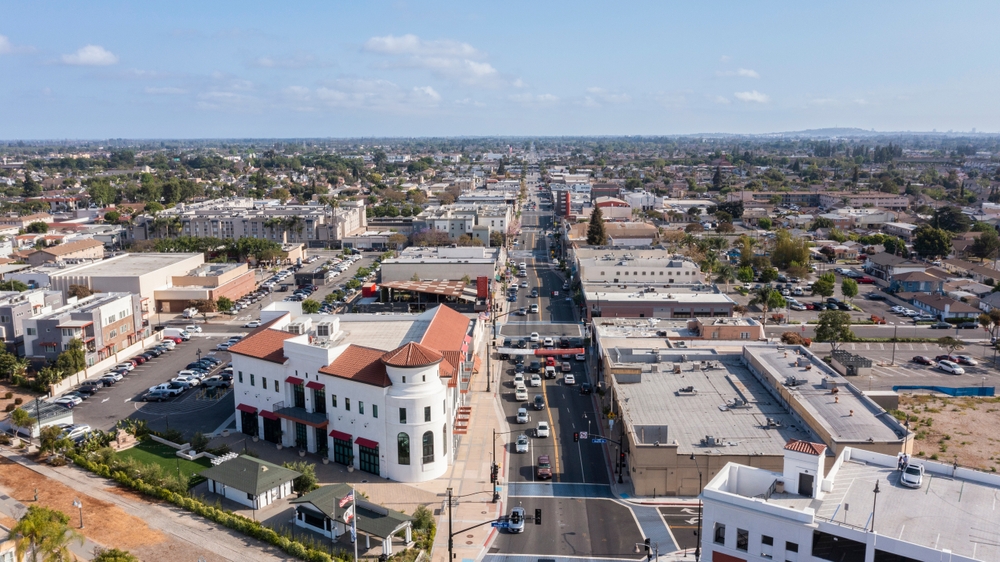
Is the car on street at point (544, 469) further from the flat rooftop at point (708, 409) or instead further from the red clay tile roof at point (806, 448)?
the red clay tile roof at point (806, 448)

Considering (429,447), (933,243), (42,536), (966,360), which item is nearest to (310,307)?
(429,447)

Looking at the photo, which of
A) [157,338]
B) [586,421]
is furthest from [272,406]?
[157,338]

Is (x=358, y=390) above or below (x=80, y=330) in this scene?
above

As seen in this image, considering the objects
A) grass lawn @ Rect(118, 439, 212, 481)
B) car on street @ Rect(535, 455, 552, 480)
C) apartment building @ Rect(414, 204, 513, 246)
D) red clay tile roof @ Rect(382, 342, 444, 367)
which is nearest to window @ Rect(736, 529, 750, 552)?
car on street @ Rect(535, 455, 552, 480)

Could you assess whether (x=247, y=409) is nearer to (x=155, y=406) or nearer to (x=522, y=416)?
(x=155, y=406)

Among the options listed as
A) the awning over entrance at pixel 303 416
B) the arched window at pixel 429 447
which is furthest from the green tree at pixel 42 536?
the arched window at pixel 429 447

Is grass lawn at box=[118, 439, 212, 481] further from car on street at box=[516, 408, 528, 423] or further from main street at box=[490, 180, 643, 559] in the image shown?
car on street at box=[516, 408, 528, 423]
